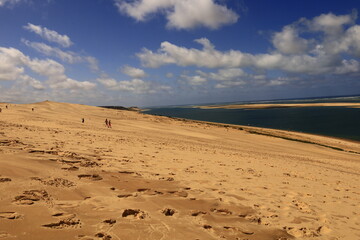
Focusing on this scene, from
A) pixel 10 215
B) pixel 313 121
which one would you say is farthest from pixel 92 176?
pixel 313 121

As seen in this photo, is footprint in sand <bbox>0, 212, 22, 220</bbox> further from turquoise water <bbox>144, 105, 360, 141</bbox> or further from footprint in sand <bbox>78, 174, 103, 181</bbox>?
turquoise water <bbox>144, 105, 360, 141</bbox>

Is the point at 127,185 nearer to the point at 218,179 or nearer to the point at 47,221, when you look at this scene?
the point at 47,221

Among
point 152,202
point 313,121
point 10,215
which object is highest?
point 10,215

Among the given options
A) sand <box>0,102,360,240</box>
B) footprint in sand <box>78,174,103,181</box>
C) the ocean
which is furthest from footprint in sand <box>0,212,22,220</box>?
the ocean

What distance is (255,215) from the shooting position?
241 inches

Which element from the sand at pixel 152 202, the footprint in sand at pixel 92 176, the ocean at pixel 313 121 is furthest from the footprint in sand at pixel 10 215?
the ocean at pixel 313 121

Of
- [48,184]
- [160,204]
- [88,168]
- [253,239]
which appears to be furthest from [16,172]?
[253,239]

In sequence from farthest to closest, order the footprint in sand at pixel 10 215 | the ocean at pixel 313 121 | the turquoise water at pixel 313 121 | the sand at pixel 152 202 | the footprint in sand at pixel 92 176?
the turquoise water at pixel 313 121, the ocean at pixel 313 121, the footprint in sand at pixel 92 176, the sand at pixel 152 202, the footprint in sand at pixel 10 215

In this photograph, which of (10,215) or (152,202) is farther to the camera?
(152,202)

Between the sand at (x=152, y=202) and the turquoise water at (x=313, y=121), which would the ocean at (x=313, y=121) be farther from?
the sand at (x=152, y=202)

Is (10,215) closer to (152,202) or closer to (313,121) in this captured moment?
(152,202)

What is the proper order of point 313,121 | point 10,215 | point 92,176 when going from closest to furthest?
point 10,215 → point 92,176 → point 313,121

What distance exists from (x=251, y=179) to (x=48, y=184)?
23.8ft

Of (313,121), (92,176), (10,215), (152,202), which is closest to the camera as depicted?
(10,215)
